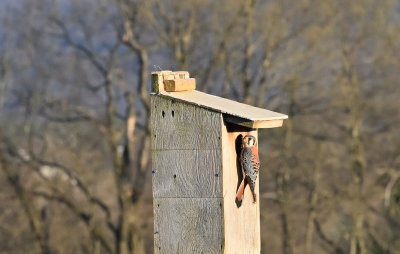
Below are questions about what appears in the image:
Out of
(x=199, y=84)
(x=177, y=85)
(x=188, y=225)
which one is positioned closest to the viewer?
(x=188, y=225)

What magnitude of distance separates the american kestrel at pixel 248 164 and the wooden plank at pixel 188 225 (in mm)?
234

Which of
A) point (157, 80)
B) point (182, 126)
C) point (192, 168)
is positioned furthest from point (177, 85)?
point (192, 168)

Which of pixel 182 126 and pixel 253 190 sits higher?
pixel 182 126

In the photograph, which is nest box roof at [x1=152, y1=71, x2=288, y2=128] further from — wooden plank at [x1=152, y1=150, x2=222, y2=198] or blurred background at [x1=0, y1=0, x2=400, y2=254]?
blurred background at [x1=0, y1=0, x2=400, y2=254]

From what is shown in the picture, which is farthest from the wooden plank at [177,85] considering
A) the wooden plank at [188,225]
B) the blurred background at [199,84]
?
the blurred background at [199,84]

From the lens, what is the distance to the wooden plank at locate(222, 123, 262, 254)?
3.93 m

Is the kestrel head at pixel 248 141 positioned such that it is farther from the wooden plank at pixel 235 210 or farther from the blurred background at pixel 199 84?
the blurred background at pixel 199 84

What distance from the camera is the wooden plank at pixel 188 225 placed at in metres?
3.88

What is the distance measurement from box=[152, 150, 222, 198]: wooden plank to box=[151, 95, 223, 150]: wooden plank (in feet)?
0.09

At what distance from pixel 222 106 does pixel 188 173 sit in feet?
0.95

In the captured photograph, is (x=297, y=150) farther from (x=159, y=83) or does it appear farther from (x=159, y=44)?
(x=159, y=83)

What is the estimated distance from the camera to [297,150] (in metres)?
23.8

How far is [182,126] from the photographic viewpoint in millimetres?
3934

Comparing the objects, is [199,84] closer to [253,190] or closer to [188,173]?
[253,190]
